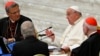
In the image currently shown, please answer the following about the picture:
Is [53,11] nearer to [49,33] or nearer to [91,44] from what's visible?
[49,33]

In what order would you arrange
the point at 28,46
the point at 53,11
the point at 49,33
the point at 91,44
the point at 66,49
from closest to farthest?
the point at 28,46 → the point at 91,44 → the point at 66,49 → the point at 49,33 → the point at 53,11

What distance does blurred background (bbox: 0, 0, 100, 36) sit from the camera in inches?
361

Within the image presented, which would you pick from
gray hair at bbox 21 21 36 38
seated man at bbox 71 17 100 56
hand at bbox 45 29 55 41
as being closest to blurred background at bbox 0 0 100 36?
hand at bbox 45 29 55 41

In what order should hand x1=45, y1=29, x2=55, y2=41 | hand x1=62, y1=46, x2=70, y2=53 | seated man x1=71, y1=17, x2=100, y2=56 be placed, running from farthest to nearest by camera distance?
hand x1=45, y1=29, x2=55, y2=41 < hand x1=62, y1=46, x2=70, y2=53 < seated man x1=71, y1=17, x2=100, y2=56

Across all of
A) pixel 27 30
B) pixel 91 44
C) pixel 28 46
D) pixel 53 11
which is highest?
pixel 27 30

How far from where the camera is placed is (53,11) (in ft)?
31.8

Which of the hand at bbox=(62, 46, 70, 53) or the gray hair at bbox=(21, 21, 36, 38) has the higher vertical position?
the gray hair at bbox=(21, 21, 36, 38)

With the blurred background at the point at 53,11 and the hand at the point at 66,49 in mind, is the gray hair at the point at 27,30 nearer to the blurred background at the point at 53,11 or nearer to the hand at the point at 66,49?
the hand at the point at 66,49

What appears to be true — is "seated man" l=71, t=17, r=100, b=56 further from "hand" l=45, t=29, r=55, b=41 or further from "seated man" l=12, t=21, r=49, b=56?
"seated man" l=12, t=21, r=49, b=56

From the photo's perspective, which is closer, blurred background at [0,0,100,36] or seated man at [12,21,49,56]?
seated man at [12,21,49,56]

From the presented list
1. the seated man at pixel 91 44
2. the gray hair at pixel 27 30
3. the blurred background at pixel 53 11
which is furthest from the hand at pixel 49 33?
the blurred background at pixel 53 11

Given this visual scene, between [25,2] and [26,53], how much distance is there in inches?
209

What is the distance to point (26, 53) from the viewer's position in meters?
4.94

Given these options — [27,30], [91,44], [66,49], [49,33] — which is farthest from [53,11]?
[27,30]
